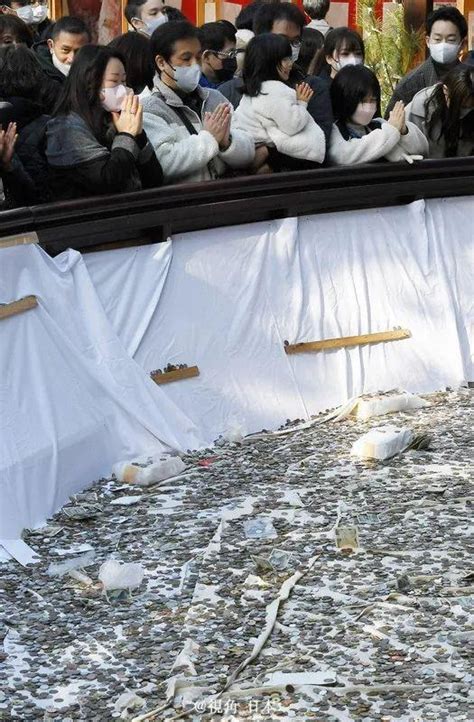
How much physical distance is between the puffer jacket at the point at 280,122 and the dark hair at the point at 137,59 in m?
0.53

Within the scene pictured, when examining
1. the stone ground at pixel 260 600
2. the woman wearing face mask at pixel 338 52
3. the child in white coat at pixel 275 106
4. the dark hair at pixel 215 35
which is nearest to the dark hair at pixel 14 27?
the child in white coat at pixel 275 106

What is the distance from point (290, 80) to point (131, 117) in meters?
1.77

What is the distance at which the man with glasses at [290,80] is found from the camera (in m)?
8.62

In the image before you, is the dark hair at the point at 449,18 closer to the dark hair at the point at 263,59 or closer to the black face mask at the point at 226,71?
the black face mask at the point at 226,71

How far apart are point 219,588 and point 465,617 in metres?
0.84

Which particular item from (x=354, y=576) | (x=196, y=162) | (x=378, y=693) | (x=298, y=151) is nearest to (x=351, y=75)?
(x=298, y=151)

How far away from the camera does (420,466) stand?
23.9ft

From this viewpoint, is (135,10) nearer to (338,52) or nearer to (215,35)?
(215,35)

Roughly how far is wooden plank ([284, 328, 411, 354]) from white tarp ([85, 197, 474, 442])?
34 millimetres

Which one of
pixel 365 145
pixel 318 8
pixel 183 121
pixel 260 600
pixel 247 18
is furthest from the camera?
pixel 318 8

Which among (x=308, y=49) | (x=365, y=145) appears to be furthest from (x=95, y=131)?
(x=308, y=49)

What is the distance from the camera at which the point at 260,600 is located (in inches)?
219

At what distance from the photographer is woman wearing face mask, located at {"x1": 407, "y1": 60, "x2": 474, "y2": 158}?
9508 millimetres

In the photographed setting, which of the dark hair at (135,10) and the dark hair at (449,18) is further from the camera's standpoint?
the dark hair at (449,18)
